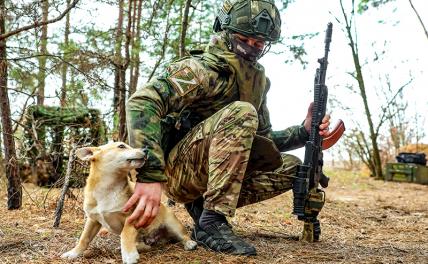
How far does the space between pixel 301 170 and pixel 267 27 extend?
1052 millimetres

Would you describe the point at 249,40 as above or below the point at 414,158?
above

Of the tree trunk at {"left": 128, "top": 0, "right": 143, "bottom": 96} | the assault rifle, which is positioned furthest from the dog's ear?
the tree trunk at {"left": 128, "top": 0, "right": 143, "bottom": 96}

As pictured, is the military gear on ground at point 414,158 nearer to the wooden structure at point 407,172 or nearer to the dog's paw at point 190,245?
the wooden structure at point 407,172

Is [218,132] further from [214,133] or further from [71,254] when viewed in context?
[71,254]

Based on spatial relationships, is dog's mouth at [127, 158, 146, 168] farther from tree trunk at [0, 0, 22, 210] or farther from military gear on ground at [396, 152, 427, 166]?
military gear on ground at [396, 152, 427, 166]

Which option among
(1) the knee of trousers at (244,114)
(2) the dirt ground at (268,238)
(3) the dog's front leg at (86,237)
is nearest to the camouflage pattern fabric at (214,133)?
(1) the knee of trousers at (244,114)

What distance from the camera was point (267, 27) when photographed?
3645mm

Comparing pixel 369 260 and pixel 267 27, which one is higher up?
pixel 267 27

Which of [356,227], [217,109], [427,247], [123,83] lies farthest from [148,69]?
[427,247]

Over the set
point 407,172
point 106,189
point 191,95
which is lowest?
point 407,172

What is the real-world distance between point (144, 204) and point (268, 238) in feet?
4.85

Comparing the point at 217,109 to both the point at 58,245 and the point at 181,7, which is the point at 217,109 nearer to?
the point at 58,245

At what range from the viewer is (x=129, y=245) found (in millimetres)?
2936

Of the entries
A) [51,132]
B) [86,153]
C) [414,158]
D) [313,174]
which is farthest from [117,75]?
[414,158]
